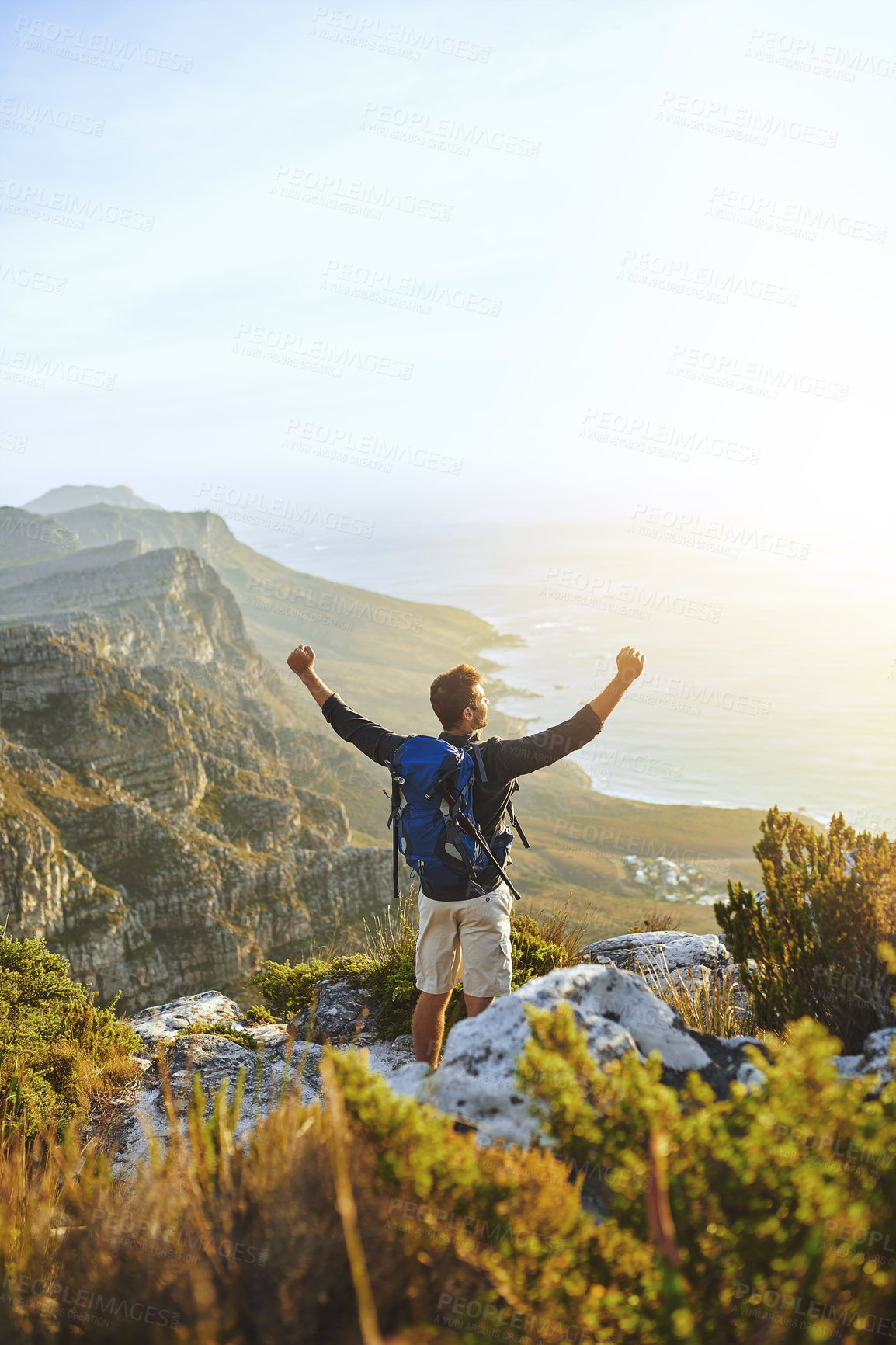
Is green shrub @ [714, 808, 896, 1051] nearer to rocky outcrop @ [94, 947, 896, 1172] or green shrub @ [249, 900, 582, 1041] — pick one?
rocky outcrop @ [94, 947, 896, 1172]

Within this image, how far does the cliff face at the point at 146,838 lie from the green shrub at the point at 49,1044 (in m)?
39.0

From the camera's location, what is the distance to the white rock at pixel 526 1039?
2439 mm

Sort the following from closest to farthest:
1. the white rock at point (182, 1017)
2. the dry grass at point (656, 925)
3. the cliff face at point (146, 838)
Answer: the white rock at point (182, 1017) → the dry grass at point (656, 925) → the cliff face at point (146, 838)

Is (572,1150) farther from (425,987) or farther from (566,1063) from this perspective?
(425,987)

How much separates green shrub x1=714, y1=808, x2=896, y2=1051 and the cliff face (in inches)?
1723

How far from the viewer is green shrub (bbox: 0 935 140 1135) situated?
463 centimetres

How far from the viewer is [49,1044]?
534cm

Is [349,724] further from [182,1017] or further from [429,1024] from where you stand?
[182,1017]

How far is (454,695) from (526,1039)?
1865 mm
